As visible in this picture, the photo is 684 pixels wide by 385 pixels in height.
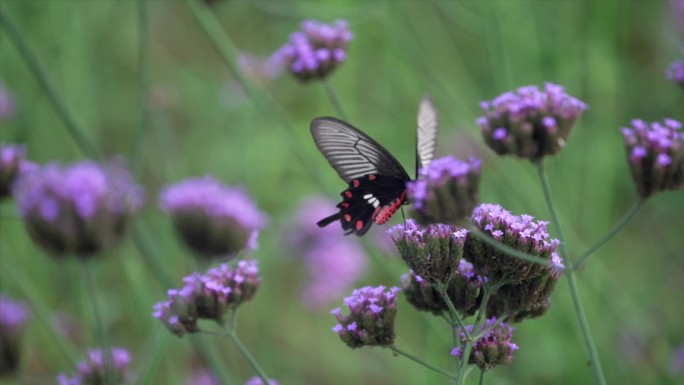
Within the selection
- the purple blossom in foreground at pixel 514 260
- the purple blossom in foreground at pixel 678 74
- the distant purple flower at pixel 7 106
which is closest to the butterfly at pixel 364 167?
the purple blossom in foreground at pixel 514 260

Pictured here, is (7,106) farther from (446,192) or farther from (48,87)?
(446,192)

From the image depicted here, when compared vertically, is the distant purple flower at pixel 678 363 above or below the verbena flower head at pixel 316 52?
below

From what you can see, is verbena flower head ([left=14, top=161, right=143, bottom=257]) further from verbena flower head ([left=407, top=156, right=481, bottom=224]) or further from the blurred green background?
the blurred green background

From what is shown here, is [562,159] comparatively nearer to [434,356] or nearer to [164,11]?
[434,356]

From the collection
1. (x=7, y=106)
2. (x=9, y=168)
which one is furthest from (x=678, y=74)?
(x=7, y=106)

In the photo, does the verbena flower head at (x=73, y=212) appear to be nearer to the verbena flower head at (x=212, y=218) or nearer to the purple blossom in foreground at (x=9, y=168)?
the verbena flower head at (x=212, y=218)

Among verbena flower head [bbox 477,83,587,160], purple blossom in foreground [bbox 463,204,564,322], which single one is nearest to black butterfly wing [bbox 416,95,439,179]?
verbena flower head [bbox 477,83,587,160]
